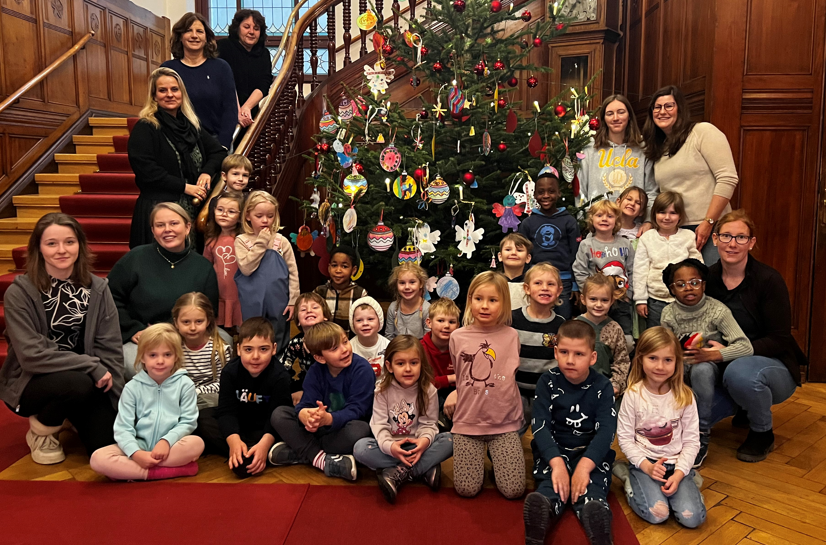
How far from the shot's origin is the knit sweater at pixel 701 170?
11.7 ft

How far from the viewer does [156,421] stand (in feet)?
9.41

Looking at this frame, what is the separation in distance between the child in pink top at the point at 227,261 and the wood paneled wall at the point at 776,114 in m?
3.04

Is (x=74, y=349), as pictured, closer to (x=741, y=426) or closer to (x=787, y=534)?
(x=787, y=534)

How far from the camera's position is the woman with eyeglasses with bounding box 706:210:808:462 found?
300cm

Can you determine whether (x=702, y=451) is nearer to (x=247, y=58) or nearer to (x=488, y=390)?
(x=488, y=390)

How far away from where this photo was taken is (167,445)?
9.27ft

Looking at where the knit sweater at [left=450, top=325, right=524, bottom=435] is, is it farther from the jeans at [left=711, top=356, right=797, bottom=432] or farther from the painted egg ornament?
the painted egg ornament

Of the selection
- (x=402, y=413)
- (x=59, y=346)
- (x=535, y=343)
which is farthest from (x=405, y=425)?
(x=59, y=346)

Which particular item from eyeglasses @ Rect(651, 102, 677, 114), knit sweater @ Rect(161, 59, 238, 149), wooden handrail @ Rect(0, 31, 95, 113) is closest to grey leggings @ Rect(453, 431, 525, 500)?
eyeglasses @ Rect(651, 102, 677, 114)

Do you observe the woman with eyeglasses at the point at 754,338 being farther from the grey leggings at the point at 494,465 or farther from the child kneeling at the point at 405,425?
the child kneeling at the point at 405,425

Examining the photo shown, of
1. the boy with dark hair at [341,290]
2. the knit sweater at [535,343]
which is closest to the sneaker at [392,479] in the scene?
the knit sweater at [535,343]

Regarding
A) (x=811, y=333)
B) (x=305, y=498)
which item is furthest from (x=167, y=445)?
(x=811, y=333)

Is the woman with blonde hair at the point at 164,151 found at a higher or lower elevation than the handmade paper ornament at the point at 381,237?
higher

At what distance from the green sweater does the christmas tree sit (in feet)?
3.11
